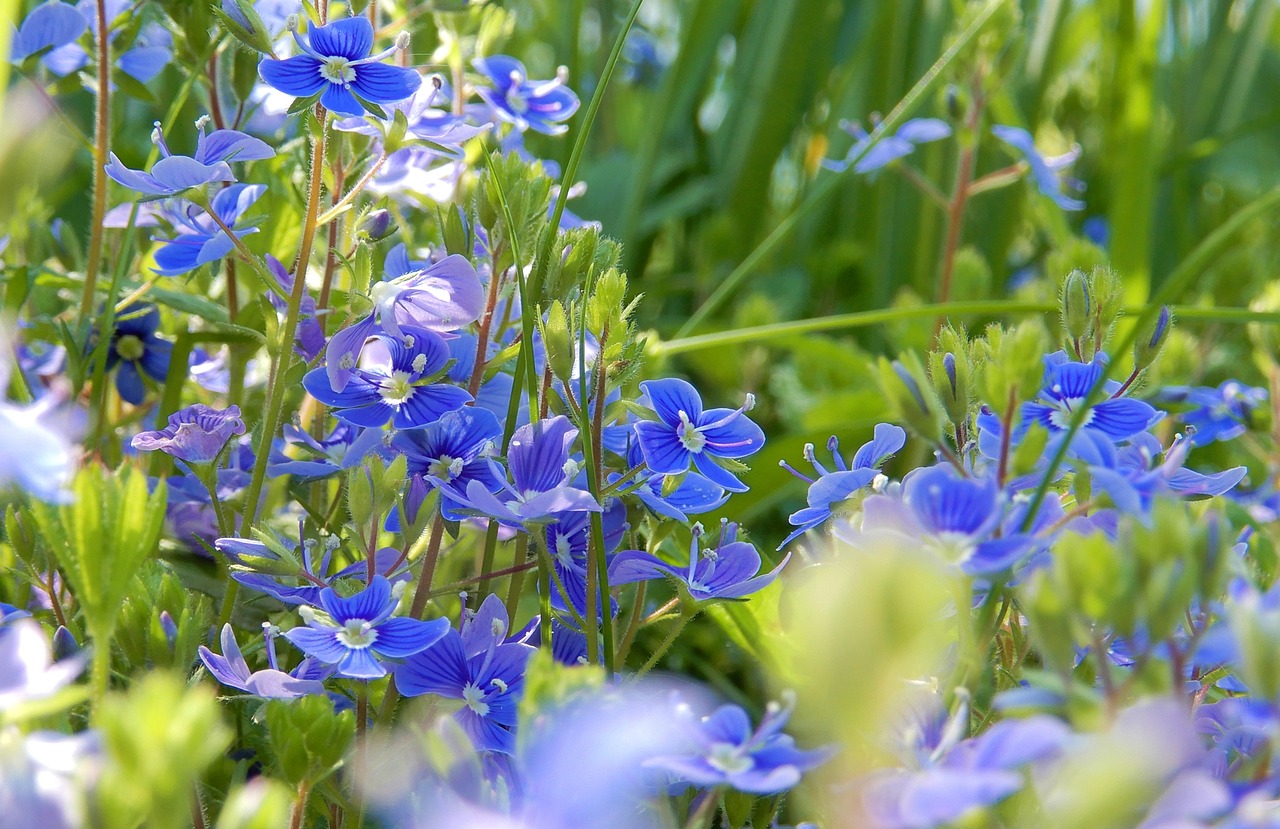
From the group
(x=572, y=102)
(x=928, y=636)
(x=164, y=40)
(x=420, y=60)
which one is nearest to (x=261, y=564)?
(x=928, y=636)

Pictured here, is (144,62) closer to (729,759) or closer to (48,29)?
(48,29)

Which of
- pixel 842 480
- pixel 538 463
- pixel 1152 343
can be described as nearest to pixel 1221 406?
pixel 1152 343

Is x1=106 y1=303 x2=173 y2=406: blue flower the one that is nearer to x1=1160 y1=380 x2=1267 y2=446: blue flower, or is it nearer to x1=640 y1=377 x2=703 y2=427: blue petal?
x1=640 y1=377 x2=703 y2=427: blue petal

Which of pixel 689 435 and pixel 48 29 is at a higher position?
pixel 48 29

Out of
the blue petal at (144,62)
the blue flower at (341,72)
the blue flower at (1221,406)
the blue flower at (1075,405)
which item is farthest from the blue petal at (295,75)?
the blue flower at (1221,406)

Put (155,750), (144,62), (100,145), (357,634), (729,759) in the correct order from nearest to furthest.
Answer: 1. (155,750)
2. (729,759)
3. (357,634)
4. (100,145)
5. (144,62)

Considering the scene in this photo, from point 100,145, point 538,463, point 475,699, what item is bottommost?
point 475,699

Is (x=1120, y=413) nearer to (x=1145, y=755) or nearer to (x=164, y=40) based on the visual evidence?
(x=1145, y=755)
